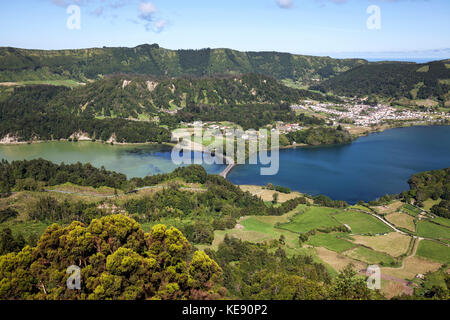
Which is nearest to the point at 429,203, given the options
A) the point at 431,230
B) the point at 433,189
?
the point at 433,189

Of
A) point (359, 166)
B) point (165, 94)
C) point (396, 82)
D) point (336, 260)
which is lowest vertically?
point (336, 260)

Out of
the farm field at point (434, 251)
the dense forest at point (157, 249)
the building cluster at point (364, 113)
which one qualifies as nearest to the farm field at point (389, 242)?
the farm field at point (434, 251)

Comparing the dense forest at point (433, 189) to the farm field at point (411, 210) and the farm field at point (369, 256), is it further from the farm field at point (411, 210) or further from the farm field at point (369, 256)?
the farm field at point (369, 256)

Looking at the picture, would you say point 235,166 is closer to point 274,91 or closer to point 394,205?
point 394,205

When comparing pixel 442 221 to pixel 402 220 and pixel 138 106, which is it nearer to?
pixel 402 220
